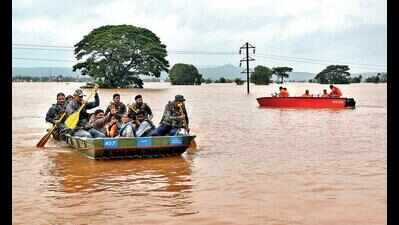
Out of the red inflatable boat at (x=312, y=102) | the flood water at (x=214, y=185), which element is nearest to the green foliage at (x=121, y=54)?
the red inflatable boat at (x=312, y=102)

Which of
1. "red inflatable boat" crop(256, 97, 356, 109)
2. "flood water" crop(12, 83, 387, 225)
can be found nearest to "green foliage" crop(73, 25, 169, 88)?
"red inflatable boat" crop(256, 97, 356, 109)

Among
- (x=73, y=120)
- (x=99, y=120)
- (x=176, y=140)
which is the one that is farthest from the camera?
(x=73, y=120)

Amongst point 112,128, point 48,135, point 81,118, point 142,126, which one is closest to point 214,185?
point 142,126

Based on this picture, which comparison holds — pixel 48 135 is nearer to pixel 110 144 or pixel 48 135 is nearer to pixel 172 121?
pixel 110 144

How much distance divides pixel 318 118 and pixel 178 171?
18.0m

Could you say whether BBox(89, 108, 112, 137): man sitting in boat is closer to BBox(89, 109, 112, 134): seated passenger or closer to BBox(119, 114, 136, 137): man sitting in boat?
BBox(89, 109, 112, 134): seated passenger

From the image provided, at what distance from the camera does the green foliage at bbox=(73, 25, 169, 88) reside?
229 feet

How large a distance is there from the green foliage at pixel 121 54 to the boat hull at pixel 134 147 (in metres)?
57.7

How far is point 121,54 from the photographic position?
7031 cm

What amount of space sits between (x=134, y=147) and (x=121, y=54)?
59.3 meters

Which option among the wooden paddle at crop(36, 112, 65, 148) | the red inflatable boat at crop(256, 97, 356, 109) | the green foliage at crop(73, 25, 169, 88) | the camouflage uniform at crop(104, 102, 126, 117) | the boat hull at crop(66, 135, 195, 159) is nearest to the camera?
the boat hull at crop(66, 135, 195, 159)

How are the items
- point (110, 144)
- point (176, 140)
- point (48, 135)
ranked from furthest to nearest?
point (48, 135) < point (176, 140) < point (110, 144)

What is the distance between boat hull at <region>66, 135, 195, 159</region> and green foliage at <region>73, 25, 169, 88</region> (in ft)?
189
